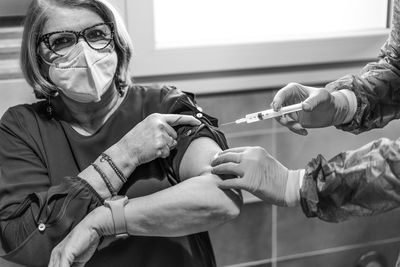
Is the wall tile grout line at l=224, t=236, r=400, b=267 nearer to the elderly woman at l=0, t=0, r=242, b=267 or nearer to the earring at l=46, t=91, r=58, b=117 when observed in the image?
the elderly woman at l=0, t=0, r=242, b=267

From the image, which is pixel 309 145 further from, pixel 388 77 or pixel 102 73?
pixel 102 73

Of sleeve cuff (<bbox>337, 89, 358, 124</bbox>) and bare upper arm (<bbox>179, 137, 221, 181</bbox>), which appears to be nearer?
bare upper arm (<bbox>179, 137, 221, 181</bbox>)

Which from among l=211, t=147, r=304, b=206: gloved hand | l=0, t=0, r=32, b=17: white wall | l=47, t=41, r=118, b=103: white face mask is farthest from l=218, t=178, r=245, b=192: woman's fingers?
l=0, t=0, r=32, b=17: white wall

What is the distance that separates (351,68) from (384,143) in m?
1.12

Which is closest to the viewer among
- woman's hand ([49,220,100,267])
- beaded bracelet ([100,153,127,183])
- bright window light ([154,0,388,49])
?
woman's hand ([49,220,100,267])

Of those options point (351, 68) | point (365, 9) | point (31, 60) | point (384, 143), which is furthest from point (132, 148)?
point (365, 9)

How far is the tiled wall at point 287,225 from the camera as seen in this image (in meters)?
2.16

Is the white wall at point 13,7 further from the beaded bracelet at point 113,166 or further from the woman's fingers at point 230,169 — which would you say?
the woman's fingers at point 230,169

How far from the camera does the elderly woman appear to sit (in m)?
1.33

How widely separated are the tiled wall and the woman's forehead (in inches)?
29.2

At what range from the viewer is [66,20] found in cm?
142

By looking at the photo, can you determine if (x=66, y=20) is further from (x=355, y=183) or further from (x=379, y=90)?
(x=379, y=90)

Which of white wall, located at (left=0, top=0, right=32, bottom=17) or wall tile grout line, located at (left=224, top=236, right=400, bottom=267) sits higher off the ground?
white wall, located at (left=0, top=0, right=32, bottom=17)

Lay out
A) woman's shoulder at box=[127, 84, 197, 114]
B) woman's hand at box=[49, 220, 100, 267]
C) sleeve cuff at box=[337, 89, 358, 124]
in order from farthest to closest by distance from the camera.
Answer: sleeve cuff at box=[337, 89, 358, 124], woman's shoulder at box=[127, 84, 197, 114], woman's hand at box=[49, 220, 100, 267]
